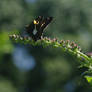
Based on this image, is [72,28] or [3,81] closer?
[3,81]

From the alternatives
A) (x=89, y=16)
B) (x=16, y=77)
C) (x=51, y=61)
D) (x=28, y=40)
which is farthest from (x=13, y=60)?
(x=28, y=40)

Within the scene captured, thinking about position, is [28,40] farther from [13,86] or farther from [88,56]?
[13,86]

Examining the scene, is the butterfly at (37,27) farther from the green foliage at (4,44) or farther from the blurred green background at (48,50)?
the blurred green background at (48,50)

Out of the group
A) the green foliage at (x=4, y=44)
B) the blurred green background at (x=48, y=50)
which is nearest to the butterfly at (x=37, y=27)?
the green foliage at (x=4, y=44)

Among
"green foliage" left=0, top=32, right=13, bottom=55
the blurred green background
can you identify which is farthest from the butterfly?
the blurred green background

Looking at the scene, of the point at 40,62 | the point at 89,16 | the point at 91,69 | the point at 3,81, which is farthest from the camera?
the point at 89,16
